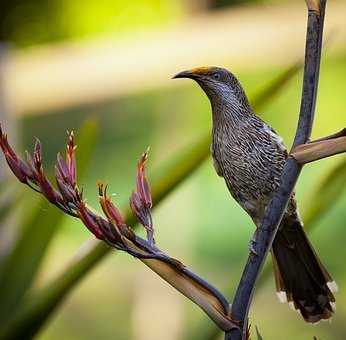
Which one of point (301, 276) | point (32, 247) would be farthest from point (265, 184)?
point (32, 247)

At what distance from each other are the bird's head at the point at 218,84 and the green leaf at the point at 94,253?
189 mm

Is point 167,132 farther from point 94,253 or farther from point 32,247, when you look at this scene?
point 94,253

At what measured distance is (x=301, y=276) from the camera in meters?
0.96

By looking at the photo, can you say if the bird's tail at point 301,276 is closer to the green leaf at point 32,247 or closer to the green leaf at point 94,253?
the green leaf at point 94,253

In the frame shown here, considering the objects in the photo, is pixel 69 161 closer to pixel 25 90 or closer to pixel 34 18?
pixel 25 90

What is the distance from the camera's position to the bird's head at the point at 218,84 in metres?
0.76

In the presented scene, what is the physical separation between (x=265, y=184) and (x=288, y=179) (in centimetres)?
27

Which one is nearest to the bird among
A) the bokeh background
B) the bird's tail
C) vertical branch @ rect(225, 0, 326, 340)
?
the bird's tail

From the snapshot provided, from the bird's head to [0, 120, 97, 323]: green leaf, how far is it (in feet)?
1.12

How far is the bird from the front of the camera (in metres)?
0.89

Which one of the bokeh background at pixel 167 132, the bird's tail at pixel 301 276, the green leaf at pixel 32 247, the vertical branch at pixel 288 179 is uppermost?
the vertical branch at pixel 288 179

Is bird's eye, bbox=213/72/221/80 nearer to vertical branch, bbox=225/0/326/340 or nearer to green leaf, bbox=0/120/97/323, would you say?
vertical branch, bbox=225/0/326/340

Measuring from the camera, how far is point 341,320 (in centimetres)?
268

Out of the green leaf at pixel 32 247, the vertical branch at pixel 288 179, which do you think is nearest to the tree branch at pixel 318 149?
the vertical branch at pixel 288 179
